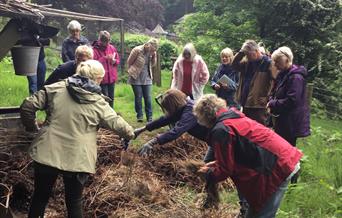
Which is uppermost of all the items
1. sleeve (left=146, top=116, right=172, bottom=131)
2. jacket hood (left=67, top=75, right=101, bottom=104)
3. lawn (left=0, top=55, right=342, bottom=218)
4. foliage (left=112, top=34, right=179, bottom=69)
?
jacket hood (left=67, top=75, right=101, bottom=104)

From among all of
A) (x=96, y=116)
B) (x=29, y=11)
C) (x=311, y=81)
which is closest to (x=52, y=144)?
(x=96, y=116)

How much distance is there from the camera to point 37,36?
14.2 ft

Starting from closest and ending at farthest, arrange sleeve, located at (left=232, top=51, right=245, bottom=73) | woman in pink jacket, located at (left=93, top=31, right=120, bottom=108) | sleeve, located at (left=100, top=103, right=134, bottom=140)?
sleeve, located at (left=100, top=103, right=134, bottom=140)
sleeve, located at (left=232, top=51, right=245, bottom=73)
woman in pink jacket, located at (left=93, top=31, right=120, bottom=108)

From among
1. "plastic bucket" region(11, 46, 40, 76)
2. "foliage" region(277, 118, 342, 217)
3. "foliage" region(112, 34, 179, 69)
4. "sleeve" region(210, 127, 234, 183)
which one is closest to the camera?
"sleeve" region(210, 127, 234, 183)

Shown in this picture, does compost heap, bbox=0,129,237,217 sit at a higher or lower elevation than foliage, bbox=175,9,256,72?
lower

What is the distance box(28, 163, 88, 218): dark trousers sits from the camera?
11.1 feet

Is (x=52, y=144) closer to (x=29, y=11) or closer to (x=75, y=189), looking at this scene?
(x=75, y=189)

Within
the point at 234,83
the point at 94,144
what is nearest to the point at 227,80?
the point at 234,83

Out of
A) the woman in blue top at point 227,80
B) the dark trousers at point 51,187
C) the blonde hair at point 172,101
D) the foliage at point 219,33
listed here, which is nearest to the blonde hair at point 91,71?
the dark trousers at point 51,187

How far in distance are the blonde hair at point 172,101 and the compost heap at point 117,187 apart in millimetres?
750

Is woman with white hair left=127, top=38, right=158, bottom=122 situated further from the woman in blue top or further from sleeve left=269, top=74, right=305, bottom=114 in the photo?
sleeve left=269, top=74, right=305, bottom=114

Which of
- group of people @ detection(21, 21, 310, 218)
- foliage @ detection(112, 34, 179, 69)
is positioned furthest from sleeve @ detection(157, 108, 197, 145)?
foliage @ detection(112, 34, 179, 69)

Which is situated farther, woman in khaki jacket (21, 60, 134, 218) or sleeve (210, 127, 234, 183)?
woman in khaki jacket (21, 60, 134, 218)

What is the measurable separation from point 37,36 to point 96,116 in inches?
52.9
